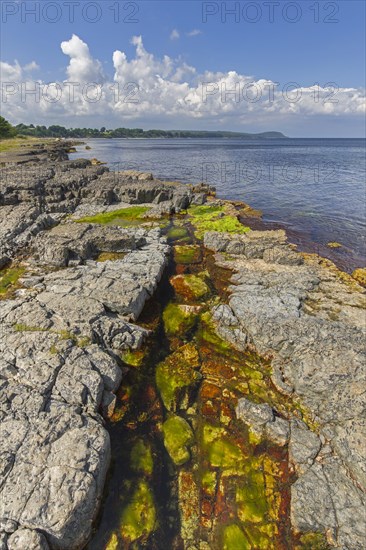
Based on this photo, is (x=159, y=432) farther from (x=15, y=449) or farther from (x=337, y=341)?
(x=337, y=341)

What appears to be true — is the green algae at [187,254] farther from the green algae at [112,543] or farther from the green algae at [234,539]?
the green algae at [112,543]

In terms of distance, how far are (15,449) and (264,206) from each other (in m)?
40.9

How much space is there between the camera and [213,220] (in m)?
31.8

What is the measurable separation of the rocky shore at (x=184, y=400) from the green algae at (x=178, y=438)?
4 cm

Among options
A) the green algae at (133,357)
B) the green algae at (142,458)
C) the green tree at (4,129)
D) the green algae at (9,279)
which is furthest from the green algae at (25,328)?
the green tree at (4,129)

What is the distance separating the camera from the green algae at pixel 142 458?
29.4 ft

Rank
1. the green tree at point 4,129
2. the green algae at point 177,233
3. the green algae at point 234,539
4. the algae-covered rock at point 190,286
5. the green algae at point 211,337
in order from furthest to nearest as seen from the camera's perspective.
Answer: the green tree at point 4,129 < the green algae at point 177,233 < the algae-covered rock at point 190,286 < the green algae at point 211,337 < the green algae at point 234,539

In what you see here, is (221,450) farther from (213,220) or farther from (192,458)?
(213,220)

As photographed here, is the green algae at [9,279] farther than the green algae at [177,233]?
No

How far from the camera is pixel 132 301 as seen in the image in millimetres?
14688

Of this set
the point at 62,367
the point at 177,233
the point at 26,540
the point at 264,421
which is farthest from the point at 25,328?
the point at 177,233

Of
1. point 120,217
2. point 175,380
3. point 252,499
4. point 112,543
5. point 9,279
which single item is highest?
point 120,217

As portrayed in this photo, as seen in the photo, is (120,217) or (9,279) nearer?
(9,279)

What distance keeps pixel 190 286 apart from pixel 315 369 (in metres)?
8.64
